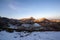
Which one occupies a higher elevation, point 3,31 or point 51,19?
point 51,19

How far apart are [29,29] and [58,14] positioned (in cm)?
75

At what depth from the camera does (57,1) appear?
6.88 feet

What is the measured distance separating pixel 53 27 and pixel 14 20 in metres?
0.89

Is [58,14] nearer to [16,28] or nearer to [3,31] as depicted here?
[16,28]

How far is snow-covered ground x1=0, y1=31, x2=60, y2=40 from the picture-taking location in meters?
2.03

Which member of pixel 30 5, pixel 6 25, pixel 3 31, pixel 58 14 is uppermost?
pixel 30 5

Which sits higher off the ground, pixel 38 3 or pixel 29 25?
pixel 38 3

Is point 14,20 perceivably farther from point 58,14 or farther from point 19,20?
point 58,14

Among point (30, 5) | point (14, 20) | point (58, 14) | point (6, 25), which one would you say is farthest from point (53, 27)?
point (6, 25)

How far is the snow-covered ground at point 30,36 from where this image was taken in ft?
6.66

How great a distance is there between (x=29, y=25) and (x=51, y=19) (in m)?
→ 0.52

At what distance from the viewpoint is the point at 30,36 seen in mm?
2053

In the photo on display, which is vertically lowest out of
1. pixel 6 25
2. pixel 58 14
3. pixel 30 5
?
pixel 6 25

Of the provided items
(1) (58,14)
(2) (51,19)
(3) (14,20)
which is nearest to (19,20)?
(3) (14,20)
